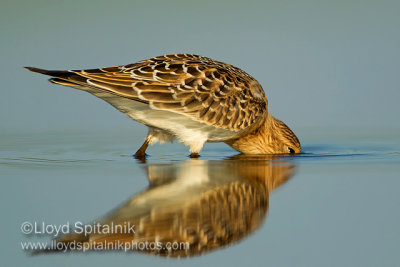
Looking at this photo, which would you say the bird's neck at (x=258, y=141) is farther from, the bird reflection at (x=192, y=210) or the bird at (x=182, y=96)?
the bird reflection at (x=192, y=210)

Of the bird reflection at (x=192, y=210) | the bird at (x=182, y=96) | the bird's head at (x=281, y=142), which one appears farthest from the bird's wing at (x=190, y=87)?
the bird reflection at (x=192, y=210)

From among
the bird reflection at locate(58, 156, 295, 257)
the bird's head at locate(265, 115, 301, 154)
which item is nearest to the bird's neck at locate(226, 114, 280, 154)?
the bird's head at locate(265, 115, 301, 154)

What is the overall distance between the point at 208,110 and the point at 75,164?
7.98 feet

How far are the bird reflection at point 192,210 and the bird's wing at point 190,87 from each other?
4.88 ft

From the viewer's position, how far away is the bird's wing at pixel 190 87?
1129cm

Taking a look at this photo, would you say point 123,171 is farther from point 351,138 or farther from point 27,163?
point 351,138

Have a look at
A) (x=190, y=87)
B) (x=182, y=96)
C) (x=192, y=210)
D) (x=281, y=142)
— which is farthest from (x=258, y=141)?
(x=192, y=210)

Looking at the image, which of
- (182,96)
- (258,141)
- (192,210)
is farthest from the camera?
(258,141)

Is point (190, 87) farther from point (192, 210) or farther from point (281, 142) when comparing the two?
point (192, 210)

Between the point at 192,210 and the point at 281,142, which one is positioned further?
the point at 281,142

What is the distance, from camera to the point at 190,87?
11.9m

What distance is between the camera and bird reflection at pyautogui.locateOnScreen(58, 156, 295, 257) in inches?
251

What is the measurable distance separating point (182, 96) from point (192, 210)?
15.3 feet

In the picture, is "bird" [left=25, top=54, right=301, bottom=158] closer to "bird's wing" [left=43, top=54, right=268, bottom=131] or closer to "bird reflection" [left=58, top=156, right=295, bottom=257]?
"bird's wing" [left=43, top=54, right=268, bottom=131]
